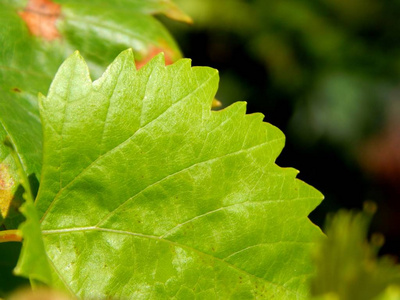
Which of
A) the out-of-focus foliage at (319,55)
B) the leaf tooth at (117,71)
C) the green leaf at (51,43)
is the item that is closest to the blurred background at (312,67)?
the out-of-focus foliage at (319,55)

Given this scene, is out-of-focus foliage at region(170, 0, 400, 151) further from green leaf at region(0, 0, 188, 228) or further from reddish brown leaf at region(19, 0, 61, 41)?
reddish brown leaf at region(19, 0, 61, 41)

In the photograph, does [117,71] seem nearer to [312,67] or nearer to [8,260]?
[8,260]

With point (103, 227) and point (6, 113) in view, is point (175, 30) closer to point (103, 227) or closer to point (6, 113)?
point (6, 113)

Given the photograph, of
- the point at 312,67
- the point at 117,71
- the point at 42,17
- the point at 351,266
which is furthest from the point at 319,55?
the point at 351,266

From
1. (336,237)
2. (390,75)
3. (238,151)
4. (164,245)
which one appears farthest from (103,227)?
(390,75)

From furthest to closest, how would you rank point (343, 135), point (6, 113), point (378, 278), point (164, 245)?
point (343, 135) → point (6, 113) → point (164, 245) → point (378, 278)

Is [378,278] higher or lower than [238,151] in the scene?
higher
